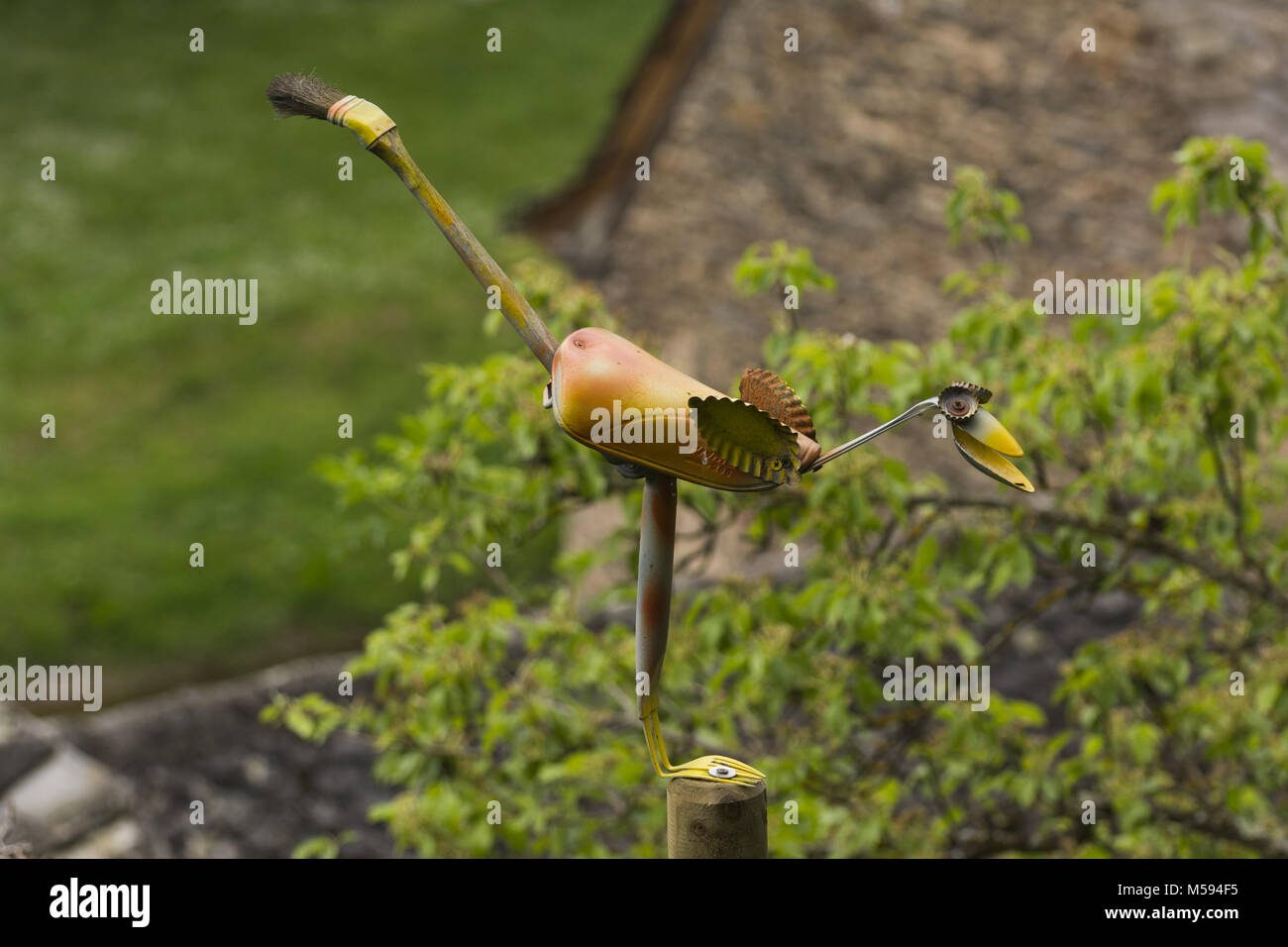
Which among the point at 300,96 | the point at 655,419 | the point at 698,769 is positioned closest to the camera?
the point at 655,419

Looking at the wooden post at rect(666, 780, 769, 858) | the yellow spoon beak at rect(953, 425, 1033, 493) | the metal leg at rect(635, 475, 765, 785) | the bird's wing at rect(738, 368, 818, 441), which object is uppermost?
the bird's wing at rect(738, 368, 818, 441)

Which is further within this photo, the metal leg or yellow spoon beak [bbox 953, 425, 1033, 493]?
the metal leg

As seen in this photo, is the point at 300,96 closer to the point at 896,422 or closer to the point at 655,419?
the point at 655,419

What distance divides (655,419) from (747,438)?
200 millimetres

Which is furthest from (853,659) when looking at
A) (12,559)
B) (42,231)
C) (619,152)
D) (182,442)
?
(42,231)

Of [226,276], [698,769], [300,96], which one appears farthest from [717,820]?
[226,276]

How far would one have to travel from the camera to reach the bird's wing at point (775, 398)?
9.84 feet

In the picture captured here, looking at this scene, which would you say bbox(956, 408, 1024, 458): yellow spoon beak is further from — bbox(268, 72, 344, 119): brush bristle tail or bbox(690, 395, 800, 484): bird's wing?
bbox(268, 72, 344, 119): brush bristle tail

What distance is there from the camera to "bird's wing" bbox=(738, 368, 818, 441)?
3.00 meters

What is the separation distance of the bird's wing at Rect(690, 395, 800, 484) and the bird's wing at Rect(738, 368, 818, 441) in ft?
0.37

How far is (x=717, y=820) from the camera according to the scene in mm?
2986

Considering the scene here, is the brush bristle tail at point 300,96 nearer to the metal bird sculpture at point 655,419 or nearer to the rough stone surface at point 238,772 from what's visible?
the metal bird sculpture at point 655,419

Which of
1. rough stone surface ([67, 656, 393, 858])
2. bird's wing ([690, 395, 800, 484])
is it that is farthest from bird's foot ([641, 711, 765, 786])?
rough stone surface ([67, 656, 393, 858])

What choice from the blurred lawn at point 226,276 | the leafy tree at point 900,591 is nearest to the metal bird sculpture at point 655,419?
the leafy tree at point 900,591
